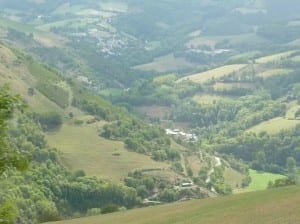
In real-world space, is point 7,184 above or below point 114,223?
below

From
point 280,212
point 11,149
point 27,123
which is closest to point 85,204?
point 27,123

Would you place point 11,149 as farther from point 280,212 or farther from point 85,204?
point 85,204

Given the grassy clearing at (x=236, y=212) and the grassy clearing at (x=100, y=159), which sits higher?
the grassy clearing at (x=236, y=212)

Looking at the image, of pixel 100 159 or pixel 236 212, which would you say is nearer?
pixel 236 212

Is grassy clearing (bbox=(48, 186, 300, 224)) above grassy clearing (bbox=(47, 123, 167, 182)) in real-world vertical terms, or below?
above

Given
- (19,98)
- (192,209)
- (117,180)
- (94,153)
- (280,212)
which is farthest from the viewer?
(94,153)

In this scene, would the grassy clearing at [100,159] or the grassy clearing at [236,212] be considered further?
the grassy clearing at [100,159]

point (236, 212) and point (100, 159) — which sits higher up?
point (236, 212)

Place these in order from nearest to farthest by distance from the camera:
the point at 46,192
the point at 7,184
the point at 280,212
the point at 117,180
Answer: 1. the point at 280,212
2. the point at 7,184
3. the point at 46,192
4. the point at 117,180
